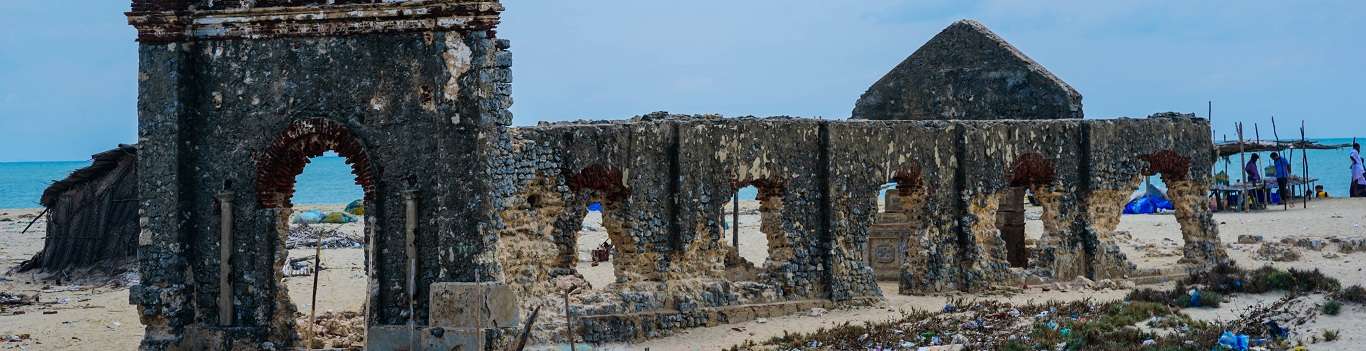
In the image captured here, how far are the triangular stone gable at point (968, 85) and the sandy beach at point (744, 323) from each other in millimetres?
3344

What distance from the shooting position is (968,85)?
2445cm

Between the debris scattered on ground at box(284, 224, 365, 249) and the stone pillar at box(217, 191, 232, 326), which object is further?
the debris scattered on ground at box(284, 224, 365, 249)

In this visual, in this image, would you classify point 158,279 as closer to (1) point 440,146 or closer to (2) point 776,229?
(1) point 440,146

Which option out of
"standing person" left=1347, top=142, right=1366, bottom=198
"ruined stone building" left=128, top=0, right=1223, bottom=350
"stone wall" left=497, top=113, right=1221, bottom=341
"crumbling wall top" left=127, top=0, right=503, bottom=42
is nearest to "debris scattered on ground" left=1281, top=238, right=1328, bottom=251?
"stone wall" left=497, top=113, right=1221, bottom=341

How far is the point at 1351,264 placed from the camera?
24.2 metres

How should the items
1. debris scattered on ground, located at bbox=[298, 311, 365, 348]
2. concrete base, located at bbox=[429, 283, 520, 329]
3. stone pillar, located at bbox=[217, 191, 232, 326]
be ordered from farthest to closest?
debris scattered on ground, located at bbox=[298, 311, 365, 348] < stone pillar, located at bbox=[217, 191, 232, 326] < concrete base, located at bbox=[429, 283, 520, 329]

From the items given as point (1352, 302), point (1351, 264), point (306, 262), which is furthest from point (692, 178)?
point (1351, 264)

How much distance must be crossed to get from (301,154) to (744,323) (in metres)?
6.00

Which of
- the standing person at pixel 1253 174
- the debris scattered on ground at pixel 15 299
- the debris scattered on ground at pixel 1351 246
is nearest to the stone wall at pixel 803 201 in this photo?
the debris scattered on ground at pixel 1351 246

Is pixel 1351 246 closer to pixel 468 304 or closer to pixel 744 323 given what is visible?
pixel 744 323

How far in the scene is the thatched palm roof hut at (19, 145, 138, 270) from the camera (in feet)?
80.6

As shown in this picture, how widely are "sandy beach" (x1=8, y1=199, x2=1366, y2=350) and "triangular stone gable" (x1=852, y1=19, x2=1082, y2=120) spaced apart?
3.34m

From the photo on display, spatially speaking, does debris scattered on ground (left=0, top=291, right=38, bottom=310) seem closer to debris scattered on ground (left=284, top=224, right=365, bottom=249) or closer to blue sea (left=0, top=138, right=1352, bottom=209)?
debris scattered on ground (left=284, top=224, right=365, bottom=249)

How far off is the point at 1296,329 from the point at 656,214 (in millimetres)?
7277
